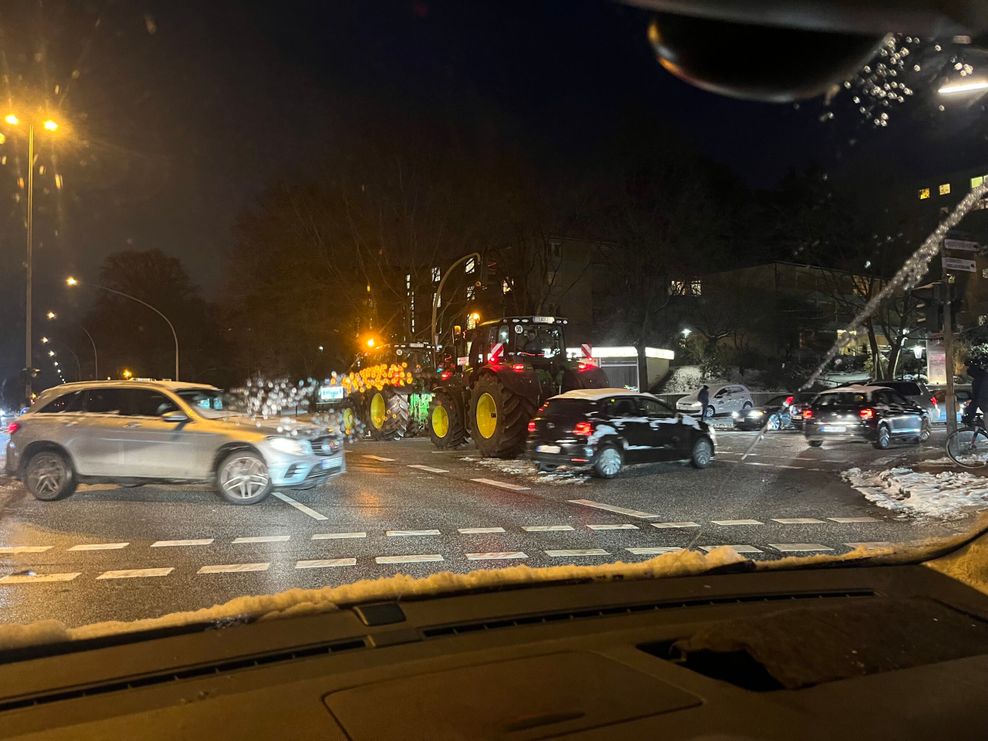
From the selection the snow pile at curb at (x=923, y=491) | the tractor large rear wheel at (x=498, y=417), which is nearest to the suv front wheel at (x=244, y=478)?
the tractor large rear wheel at (x=498, y=417)

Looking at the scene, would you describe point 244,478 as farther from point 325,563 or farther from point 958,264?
point 958,264

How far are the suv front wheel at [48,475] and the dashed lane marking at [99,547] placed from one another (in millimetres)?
3605

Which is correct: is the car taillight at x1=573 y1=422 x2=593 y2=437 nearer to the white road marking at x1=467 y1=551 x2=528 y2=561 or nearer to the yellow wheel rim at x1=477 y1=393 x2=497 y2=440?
the yellow wheel rim at x1=477 y1=393 x2=497 y2=440

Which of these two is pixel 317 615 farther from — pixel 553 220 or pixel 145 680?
pixel 553 220

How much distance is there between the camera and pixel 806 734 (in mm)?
2252

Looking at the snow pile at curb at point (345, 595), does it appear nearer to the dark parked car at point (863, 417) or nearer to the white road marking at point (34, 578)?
the white road marking at point (34, 578)

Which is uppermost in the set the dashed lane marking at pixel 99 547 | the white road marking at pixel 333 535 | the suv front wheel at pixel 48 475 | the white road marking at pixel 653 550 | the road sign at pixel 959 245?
the road sign at pixel 959 245

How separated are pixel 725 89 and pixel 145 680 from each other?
11.3 ft

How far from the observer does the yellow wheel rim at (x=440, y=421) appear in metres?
19.2

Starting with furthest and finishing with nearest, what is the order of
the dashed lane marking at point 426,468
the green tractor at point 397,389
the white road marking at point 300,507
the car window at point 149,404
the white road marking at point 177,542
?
the green tractor at point 397,389, the dashed lane marking at point 426,468, the car window at point 149,404, the white road marking at point 300,507, the white road marking at point 177,542

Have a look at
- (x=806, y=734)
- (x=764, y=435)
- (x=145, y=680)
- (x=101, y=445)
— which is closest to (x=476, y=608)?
(x=145, y=680)

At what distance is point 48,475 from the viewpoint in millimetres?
11500

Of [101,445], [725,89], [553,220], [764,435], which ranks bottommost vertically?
[764,435]

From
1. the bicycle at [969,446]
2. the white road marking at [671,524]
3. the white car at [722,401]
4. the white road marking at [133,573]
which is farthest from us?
the white car at [722,401]
